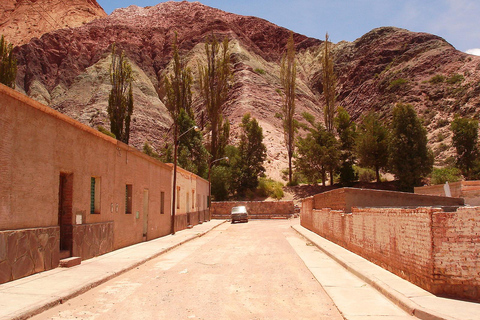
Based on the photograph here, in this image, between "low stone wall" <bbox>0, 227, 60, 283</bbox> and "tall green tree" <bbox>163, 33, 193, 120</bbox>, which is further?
"tall green tree" <bbox>163, 33, 193, 120</bbox>

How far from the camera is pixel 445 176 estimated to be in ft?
153

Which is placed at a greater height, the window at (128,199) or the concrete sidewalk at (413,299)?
the window at (128,199)

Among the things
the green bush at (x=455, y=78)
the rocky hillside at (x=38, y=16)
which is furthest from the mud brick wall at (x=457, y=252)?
the rocky hillside at (x=38, y=16)

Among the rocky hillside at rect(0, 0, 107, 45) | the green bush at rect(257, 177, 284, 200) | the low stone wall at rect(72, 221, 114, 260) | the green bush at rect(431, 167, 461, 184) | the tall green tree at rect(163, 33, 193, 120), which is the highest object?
the rocky hillside at rect(0, 0, 107, 45)

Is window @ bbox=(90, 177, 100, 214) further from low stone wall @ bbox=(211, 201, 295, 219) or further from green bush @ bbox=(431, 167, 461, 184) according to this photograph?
green bush @ bbox=(431, 167, 461, 184)

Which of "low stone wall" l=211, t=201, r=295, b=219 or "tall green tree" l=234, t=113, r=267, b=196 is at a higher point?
"tall green tree" l=234, t=113, r=267, b=196

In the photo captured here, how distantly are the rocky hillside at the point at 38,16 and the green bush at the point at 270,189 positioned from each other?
80.0 m

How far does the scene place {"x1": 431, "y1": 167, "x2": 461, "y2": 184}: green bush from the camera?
45628mm

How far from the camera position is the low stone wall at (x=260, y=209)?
49500mm

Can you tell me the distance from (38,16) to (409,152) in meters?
108

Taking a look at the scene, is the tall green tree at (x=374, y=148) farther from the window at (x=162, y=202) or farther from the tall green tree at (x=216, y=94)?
the window at (x=162, y=202)

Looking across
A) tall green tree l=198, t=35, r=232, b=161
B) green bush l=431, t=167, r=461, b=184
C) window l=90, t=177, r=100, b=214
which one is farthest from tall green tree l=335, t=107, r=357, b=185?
window l=90, t=177, r=100, b=214

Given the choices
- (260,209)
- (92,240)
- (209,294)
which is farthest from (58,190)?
(260,209)

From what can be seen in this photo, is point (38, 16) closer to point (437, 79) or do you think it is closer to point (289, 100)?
point (289, 100)
